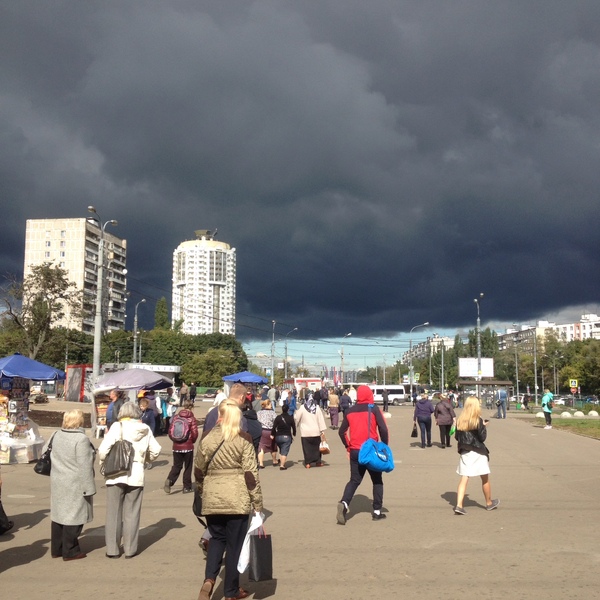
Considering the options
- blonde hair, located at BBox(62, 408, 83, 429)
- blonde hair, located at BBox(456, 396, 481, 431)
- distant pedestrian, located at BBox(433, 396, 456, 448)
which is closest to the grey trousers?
blonde hair, located at BBox(62, 408, 83, 429)

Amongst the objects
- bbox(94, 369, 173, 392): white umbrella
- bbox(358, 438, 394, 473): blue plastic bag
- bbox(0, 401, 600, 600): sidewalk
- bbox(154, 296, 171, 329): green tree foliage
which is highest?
bbox(154, 296, 171, 329): green tree foliage

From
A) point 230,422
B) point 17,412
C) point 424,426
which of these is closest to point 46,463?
point 230,422

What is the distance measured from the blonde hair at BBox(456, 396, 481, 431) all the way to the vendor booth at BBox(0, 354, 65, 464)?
33.8ft

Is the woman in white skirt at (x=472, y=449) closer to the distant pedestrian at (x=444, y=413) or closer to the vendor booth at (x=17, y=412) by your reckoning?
the distant pedestrian at (x=444, y=413)

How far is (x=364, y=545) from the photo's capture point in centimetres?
746

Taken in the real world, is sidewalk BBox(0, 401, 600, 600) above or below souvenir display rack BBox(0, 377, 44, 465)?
below

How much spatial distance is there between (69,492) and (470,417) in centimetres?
550

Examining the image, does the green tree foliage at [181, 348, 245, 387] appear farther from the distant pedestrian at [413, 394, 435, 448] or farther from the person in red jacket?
the person in red jacket

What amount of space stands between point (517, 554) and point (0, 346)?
5020 centimetres

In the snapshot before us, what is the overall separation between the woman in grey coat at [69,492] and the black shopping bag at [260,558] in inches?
91.6

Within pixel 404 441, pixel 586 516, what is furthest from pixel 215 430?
pixel 404 441

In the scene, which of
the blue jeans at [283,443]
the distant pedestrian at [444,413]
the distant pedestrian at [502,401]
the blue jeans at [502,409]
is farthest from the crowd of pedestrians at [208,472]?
the blue jeans at [502,409]

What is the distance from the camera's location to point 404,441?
23344 mm

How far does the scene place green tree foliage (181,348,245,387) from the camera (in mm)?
99750
